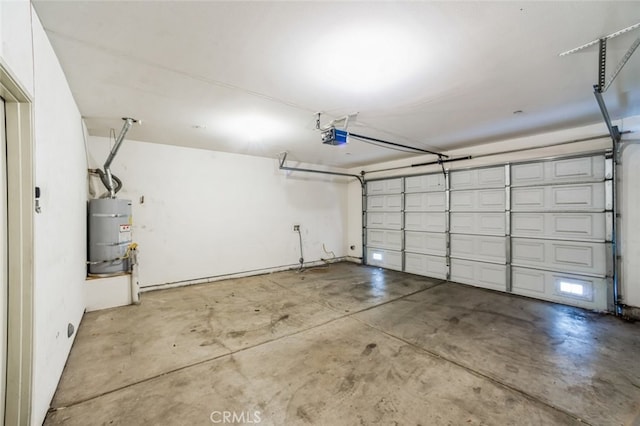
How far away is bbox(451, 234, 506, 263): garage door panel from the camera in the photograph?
4.72 metres

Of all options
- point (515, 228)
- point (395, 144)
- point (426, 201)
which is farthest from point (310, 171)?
point (515, 228)

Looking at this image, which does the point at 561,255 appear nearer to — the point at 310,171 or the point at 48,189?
the point at 310,171

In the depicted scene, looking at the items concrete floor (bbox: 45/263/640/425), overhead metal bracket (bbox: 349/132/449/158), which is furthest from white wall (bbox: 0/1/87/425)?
overhead metal bracket (bbox: 349/132/449/158)

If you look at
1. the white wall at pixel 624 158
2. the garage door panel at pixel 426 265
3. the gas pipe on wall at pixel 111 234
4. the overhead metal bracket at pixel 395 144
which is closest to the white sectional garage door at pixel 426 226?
the garage door panel at pixel 426 265

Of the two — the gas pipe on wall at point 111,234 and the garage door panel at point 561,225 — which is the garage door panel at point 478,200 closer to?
the garage door panel at point 561,225

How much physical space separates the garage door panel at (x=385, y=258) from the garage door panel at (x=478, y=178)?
2.05 m

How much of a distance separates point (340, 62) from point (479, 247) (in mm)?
4382

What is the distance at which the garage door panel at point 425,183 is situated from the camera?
218 inches

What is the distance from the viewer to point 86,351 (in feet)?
8.47

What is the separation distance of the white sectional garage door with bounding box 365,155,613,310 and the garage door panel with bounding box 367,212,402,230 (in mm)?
42

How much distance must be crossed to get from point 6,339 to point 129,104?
102 inches

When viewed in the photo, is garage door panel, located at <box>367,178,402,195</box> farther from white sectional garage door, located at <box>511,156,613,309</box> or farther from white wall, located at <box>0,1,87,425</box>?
white wall, located at <box>0,1,87,425</box>

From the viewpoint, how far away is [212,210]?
528cm

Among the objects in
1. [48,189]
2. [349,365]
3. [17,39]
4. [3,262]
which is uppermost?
[17,39]
